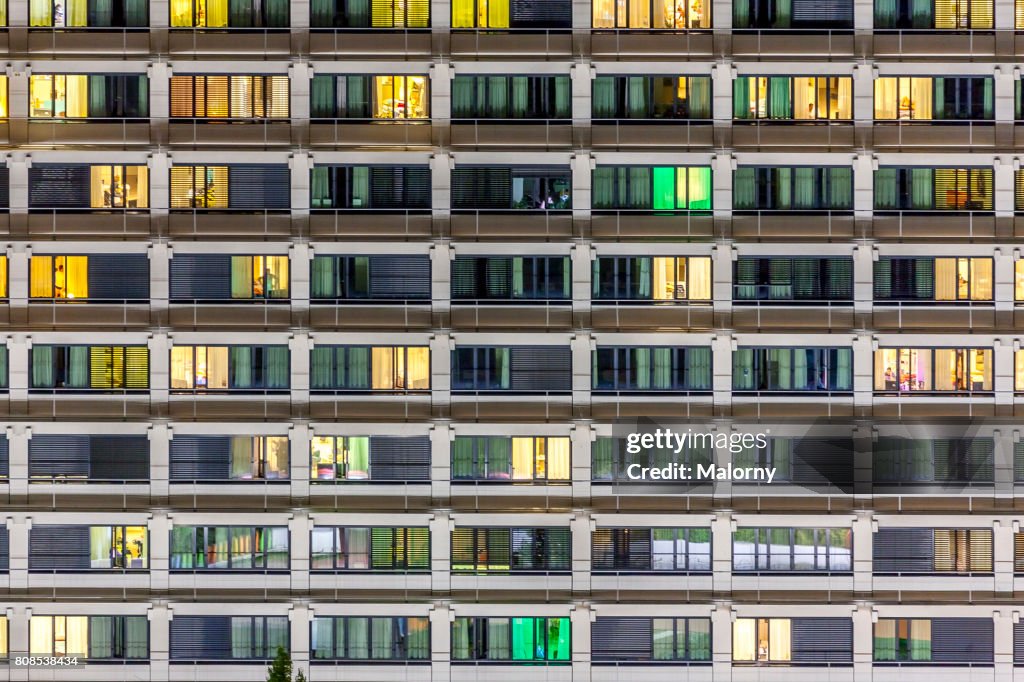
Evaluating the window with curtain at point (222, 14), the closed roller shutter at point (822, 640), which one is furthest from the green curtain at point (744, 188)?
the window with curtain at point (222, 14)

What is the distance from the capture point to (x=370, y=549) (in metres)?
35.0

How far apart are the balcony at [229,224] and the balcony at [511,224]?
203 inches

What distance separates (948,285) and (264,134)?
20777 millimetres

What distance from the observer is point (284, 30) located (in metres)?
34.8

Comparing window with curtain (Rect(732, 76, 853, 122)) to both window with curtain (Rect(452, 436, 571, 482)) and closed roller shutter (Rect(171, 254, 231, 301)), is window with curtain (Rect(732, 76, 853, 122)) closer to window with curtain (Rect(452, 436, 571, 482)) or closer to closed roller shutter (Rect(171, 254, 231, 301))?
window with curtain (Rect(452, 436, 571, 482))

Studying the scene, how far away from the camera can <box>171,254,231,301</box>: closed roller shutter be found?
1375 inches

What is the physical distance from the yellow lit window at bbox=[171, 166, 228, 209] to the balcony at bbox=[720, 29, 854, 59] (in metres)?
15.5

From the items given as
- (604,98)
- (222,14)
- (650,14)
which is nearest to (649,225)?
(604,98)

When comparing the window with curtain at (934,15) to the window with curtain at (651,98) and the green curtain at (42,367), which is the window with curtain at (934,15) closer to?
the window with curtain at (651,98)

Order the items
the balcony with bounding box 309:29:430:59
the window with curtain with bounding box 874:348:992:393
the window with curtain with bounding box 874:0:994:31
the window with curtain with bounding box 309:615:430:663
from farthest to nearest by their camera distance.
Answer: the window with curtain with bounding box 309:615:430:663
the window with curtain with bounding box 874:348:992:393
the window with curtain with bounding box 874:0:994:31
the balcony with bounding box 309:29:430:59

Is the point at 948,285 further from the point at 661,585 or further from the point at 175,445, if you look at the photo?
the point at 175,445

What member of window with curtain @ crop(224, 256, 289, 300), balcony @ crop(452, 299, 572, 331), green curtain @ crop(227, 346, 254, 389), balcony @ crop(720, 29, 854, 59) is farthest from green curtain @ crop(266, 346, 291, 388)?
balcony @ crop(720, 29, 854, 59)

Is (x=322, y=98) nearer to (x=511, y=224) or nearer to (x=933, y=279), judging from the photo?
(x=511, y=224)

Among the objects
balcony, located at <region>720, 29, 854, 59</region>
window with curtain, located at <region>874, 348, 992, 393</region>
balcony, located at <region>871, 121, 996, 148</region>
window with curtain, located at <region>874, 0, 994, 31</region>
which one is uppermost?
window with curtain, located at <region>874, 0, 994, 31</region>
